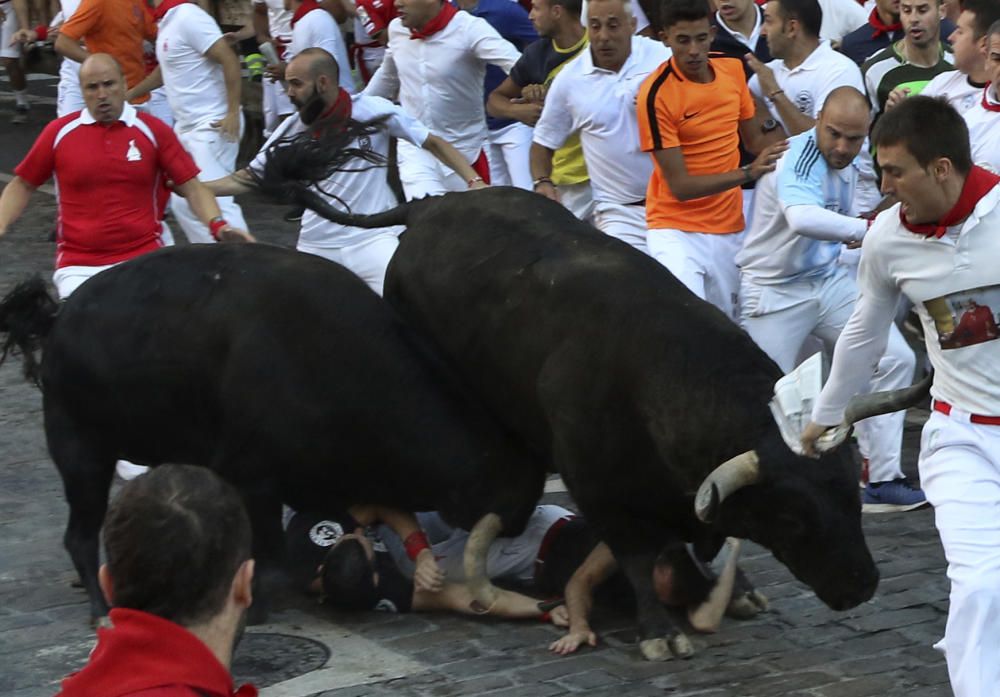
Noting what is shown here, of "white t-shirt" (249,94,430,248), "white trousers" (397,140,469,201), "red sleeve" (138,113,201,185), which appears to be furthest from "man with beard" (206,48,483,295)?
"white trousers" (397,140,469,201)

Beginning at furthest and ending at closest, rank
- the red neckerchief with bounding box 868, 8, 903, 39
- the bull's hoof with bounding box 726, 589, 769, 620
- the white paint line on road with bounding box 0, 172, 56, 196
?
the white paint line on road with bounding box 0, 172, 56, 196
the red neckerchief with bounding box 868, 8, 903, 39
the bull's hoof with bounding box 726, 589, 769, 620

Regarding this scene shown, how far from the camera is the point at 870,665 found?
Result: 5992mm

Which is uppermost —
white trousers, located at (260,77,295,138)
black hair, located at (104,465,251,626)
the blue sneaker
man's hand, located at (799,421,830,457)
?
white trousers, located at (260,77,295,138)

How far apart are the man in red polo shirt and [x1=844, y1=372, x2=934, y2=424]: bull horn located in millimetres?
3830

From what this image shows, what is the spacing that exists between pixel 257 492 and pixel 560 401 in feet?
4.05

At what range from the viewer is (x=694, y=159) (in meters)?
8.15

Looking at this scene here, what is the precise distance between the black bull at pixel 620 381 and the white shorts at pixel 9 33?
11194 millimetres

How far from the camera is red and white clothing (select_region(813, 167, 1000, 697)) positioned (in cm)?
479

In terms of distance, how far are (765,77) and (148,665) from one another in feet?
21.7

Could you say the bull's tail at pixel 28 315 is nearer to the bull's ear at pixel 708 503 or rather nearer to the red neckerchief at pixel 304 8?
the bull's ear at pixel 708 503

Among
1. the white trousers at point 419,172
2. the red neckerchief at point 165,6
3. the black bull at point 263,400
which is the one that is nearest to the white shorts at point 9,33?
the red neckerchief at point 165,6

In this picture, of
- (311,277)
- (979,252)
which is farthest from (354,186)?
(979,252)

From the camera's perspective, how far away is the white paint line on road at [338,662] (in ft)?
19.2

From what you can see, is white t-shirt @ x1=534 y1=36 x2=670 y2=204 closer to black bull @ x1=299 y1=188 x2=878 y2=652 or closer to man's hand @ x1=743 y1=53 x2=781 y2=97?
man's hand @ x1=743 y1=53 x2=781 y2=97
